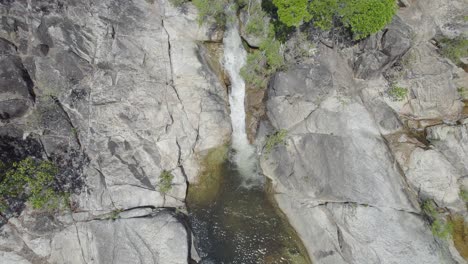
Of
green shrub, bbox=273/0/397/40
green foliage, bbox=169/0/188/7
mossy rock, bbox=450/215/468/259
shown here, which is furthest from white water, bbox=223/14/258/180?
mossy rock, bbox=450/215/468/259

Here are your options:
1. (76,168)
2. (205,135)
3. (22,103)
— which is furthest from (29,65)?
(205,135)

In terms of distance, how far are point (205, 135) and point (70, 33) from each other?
41.5 ft

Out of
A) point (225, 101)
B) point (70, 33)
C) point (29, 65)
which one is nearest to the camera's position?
point (29, 65)

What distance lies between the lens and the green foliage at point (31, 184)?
711 inches

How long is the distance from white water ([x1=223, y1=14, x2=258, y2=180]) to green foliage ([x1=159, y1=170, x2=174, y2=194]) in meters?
5.52

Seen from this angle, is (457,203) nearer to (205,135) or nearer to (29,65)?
(205,135)

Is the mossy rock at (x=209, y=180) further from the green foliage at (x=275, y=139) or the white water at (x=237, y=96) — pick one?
the green foliage at (x=275, y=139)

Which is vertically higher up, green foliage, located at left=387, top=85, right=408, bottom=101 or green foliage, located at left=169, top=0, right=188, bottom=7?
green foliage, located at left=169, top=0, right=188, bottom=7

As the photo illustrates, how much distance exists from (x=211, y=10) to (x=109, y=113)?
1251 centimetres

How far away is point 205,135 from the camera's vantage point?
24562 mm

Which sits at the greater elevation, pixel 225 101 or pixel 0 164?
pixel 225 101

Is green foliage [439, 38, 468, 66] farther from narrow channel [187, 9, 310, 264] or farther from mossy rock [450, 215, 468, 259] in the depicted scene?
narrow channel [187, 9, 310, 264]

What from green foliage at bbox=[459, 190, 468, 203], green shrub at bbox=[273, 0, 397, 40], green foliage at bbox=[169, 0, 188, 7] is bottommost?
green foliage at bbox=[459, 190, 468, 203]

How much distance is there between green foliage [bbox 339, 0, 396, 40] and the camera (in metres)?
19.4
